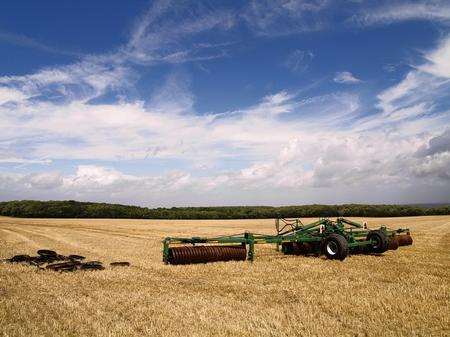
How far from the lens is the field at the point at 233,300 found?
7591mm

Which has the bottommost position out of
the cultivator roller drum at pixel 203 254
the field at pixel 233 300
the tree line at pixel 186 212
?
the field at pixel 233 300

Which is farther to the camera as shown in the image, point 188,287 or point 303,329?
point 188,287

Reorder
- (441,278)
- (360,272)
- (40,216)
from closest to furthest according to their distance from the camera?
1. (441,278)
2. (360,272)
3. (40,216)

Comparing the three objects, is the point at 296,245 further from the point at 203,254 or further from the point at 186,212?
the point at 186,212

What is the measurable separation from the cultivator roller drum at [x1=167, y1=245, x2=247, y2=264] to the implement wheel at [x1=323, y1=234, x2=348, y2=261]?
3212 millimetres

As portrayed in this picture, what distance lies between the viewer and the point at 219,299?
9828mm

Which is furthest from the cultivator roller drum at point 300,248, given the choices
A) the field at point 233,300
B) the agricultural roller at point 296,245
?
the field at point 233,300

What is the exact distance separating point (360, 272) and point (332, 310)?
202 inches

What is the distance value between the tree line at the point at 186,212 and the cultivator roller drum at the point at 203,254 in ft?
190

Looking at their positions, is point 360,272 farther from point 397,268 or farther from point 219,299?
point 219,299

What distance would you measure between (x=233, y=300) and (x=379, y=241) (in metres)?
10.6

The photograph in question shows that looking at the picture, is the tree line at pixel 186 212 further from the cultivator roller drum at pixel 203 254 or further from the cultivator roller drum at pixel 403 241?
the cultivator roller drum at pixel 203 254

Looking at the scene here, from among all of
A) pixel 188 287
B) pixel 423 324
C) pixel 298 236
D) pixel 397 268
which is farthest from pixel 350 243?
pixel 423 324

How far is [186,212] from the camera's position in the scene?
77125 millimetres
